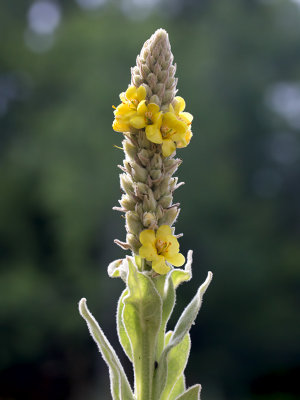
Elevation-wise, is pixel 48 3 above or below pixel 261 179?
above

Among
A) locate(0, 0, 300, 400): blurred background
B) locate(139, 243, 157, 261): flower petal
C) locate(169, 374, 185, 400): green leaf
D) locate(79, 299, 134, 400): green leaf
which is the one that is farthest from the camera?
locate(0, 0, 300, 400): blurred background

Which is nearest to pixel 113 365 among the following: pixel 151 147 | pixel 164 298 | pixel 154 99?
pixel 164 298

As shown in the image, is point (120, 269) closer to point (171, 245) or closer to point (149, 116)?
point (171, 245)

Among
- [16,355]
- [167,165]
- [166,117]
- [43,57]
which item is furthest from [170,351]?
[43,57]

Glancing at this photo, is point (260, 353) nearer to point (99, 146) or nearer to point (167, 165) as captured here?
point (99, 146)

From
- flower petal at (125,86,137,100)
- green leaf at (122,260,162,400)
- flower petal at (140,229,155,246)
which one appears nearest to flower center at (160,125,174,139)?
flower petal at (125,86,137,100)

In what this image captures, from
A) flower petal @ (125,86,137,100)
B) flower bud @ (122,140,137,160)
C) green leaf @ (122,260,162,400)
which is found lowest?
green leaf @ (122,260,162,400)

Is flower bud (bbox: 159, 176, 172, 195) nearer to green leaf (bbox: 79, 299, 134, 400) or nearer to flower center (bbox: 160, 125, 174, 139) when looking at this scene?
flower center (bbox: 160, 125, 174, 139)
